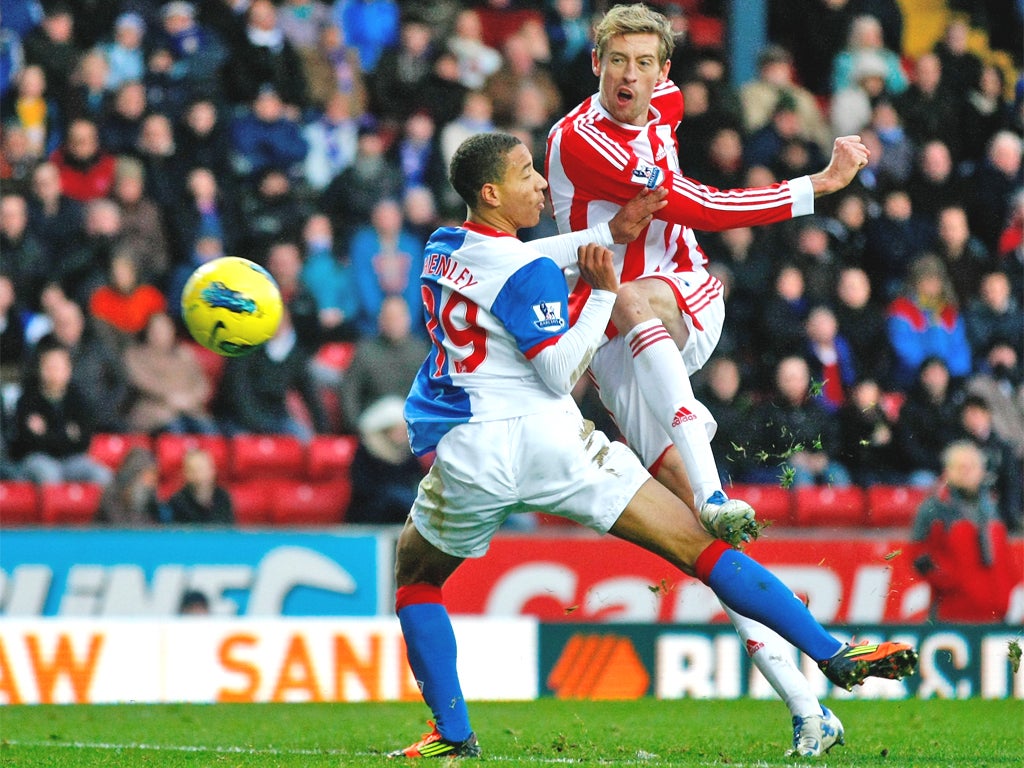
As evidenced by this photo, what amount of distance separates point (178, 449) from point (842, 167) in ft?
21.5

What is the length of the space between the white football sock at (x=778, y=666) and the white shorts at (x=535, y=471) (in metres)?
0.78

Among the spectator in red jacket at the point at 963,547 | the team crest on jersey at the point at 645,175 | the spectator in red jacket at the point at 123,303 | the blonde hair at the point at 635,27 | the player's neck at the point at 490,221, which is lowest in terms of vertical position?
the spectator in red jacket at the point at 963,547

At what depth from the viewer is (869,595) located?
39.5 feet

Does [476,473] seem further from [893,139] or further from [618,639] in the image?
[893,139]

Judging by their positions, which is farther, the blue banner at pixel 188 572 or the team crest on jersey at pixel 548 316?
the blue banner at pixel 188 572

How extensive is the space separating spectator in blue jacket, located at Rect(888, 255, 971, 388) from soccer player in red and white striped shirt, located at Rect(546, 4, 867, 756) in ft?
20.3

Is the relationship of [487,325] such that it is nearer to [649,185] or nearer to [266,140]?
[649,185]

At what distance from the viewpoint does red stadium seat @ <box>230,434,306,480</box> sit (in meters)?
12.3

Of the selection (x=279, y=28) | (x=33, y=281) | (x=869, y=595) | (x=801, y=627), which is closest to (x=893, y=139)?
(x=869, y=595)

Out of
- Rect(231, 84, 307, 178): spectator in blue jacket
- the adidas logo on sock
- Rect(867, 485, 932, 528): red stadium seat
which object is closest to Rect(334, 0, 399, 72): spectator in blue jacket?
Rect(231, 84, 307, 178): spectator in blue jacket

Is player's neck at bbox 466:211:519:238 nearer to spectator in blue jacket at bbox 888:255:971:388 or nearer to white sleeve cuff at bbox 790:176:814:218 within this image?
white sleeve cuff at bbox 790:176:814:218

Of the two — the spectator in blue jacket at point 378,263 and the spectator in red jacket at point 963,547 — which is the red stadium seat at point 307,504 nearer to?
the spectator in blue jacket at point 378,263

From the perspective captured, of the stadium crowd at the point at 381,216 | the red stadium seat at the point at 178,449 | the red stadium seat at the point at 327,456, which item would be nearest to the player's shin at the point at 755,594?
the stadium crowd at the point at 381,216

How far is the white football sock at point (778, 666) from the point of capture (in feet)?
21.8
